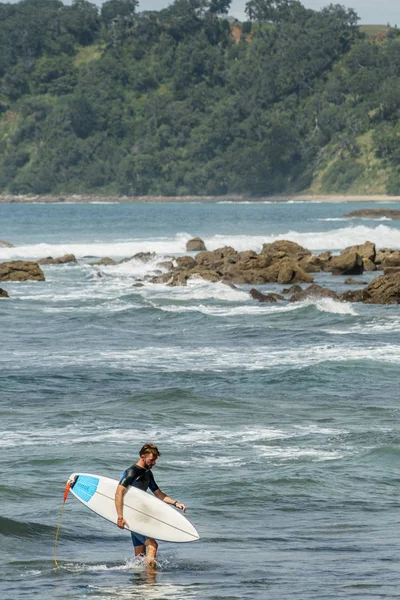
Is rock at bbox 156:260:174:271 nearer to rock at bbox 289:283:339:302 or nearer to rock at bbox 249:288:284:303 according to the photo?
rock at bbox 249:288:284:303

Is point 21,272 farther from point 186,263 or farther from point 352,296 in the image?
point 352,296

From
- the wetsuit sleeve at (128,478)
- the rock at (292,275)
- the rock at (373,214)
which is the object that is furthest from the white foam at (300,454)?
the rock at (373,214)

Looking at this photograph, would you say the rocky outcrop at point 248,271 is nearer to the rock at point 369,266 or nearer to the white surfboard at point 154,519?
the rock at point 369,266

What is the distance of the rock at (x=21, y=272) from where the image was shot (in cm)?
4925

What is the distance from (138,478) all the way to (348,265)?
123 feet

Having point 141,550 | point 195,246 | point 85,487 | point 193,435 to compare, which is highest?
point 85,487

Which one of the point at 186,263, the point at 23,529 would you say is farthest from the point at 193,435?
the point at 186,263

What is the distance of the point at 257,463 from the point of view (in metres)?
16.7

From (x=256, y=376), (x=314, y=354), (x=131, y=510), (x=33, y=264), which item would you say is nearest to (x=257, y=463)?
(x=131, y=510)

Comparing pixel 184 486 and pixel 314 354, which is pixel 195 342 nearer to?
pixel 314 354

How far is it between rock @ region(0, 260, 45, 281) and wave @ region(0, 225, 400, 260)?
54.7 ft

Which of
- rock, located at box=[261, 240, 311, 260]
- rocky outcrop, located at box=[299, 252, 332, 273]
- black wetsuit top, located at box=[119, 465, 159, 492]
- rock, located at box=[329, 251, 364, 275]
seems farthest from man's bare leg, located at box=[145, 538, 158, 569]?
rock, located at box=[261, 240, 311, 260]

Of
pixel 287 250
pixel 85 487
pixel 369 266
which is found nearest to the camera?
pixel 85 487

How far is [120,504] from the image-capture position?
11977mm
